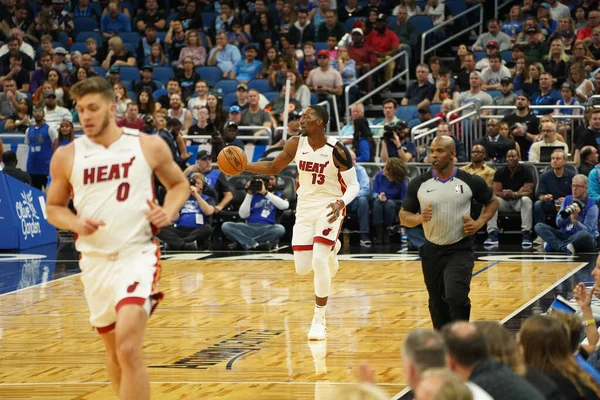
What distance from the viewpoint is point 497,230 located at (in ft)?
58.2

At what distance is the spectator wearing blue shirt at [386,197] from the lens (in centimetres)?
1800

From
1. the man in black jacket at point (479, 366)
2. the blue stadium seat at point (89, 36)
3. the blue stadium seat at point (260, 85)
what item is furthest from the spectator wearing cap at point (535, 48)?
the man in black jacket at point (479, 366)

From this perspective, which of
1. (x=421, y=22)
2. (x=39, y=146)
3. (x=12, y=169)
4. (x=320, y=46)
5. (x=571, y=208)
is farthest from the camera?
(x=421, y=22)

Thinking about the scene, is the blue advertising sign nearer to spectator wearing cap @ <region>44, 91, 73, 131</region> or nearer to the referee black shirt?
spectator wearing cap @ <region>44, 91, 73, 131</region>

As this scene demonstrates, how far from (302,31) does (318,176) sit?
13.7 meters

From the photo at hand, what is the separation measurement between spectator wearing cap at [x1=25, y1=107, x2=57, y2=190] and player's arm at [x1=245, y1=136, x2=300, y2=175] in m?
10.6

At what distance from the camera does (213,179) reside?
19000mm

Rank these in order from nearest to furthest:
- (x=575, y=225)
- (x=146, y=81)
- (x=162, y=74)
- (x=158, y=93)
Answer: (x=575, y=225)
(x=158, y=93)
(x=146, y=81)
(x=162, y=74)

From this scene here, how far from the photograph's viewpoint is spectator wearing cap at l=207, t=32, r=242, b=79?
23.5 metres

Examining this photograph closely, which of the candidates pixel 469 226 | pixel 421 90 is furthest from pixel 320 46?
pixel 469 226

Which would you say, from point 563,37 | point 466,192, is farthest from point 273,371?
point 563,37

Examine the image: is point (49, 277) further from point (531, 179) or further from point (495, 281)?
point (531, 179)

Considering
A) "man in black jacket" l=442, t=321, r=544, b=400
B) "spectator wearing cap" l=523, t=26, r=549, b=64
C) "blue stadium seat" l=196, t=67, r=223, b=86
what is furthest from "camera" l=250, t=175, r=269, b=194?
"man in black jacket" l=442, t=321, r=544, b=400

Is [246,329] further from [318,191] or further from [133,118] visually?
[133,118]
